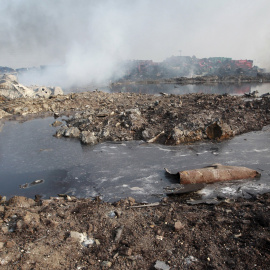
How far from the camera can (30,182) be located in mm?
6215

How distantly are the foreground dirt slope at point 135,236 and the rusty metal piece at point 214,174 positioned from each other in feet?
3.49

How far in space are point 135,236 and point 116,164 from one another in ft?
11.9

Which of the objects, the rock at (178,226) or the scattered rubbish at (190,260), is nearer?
the scattered rubbish at (190,260)

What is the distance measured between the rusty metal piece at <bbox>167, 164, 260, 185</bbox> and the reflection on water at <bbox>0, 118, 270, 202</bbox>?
18 cm

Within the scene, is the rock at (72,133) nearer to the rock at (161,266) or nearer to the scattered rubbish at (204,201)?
the scattered rubbish at (204,201)

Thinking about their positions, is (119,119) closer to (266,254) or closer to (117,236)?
(117,236)

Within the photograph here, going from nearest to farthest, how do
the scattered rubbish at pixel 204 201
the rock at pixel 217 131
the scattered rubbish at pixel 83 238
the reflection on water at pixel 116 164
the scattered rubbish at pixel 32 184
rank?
the scattered rubbish at pixel 83 238, the scattered rubbish at pixel 204 201, the reflection on water at pixel 116 164, the scattered rubbish at pixel 32 184, the rock at pixel 217 131

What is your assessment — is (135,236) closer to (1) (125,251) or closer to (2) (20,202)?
(1) (125,251)

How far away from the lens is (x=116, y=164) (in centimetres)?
709

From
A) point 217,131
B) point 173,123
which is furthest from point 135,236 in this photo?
point 173,123

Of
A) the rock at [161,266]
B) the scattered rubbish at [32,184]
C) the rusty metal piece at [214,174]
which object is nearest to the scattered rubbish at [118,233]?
the rock at [161,266]

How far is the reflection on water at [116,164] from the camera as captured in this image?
5.54 meters

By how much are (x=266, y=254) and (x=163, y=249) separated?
134 cm

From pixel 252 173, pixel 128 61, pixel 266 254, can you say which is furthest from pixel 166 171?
pixel 128 61
